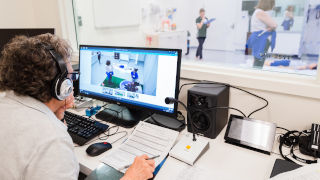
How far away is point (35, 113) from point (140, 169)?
40cm

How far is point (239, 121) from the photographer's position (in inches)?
42.6

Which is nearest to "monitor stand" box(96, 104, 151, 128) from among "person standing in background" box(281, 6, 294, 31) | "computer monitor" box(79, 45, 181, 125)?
"computer monitor" box(79, 45, 181, 125)

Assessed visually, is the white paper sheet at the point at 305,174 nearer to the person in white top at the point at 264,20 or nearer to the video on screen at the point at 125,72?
the video on screen at the point at 125,72

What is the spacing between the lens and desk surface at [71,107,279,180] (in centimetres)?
85

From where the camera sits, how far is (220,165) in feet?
2.99

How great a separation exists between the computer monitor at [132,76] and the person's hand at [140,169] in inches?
13.0

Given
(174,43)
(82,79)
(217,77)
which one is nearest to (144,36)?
(174,43)

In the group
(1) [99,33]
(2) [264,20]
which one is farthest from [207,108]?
(1) [99,33]

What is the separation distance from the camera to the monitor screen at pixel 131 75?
44.6 inches

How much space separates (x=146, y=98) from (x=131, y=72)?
6.4 inches

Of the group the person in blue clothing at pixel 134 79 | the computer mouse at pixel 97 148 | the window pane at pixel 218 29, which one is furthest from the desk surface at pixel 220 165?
the window pane at pixel 218 29

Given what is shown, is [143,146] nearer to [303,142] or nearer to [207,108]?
[207,108]

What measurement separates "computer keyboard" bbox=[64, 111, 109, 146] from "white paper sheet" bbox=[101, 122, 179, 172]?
0.18 metres

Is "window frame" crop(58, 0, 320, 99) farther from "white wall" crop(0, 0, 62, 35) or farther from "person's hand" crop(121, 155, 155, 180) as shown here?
"white wall" crop(0, 0, 62, 35)
